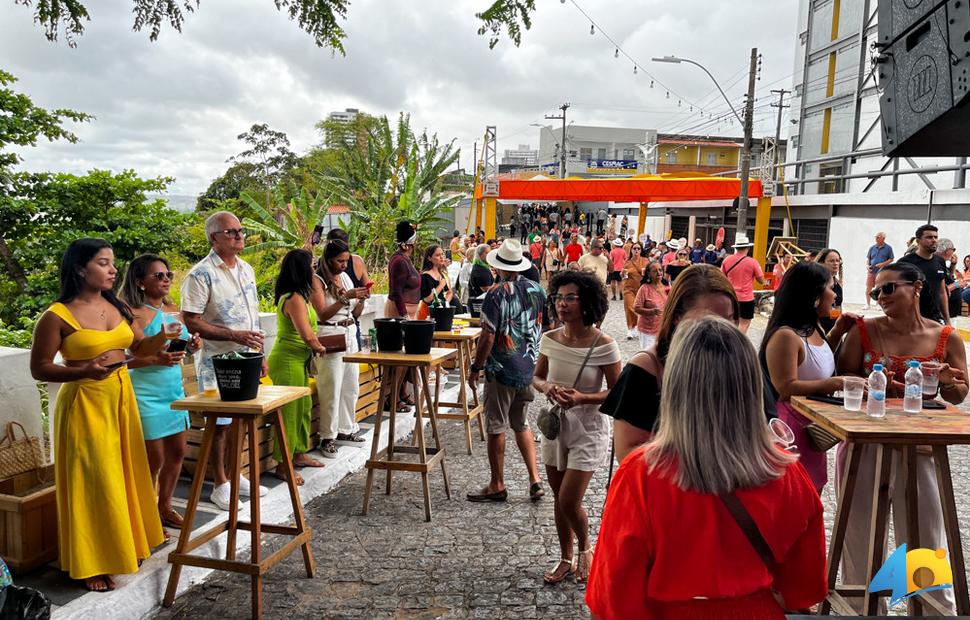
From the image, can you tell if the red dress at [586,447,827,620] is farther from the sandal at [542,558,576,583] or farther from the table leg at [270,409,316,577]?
the table leg at [270,409,316,577]

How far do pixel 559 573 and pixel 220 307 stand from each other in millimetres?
2624

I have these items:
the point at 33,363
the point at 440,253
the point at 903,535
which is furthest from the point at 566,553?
the point at 440,253

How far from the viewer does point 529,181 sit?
62.1 feet

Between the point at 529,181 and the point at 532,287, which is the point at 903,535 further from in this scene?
the point at 529,181

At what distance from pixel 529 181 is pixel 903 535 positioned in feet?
53.1

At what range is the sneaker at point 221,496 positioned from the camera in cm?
468

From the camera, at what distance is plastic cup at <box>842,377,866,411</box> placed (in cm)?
318

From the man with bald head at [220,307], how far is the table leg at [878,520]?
3.44 metres

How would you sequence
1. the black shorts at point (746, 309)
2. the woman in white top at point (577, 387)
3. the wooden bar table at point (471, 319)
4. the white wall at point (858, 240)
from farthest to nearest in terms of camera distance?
1. the white wall at point (858, 240)
2. the black shorts at point (746, 309)
3. the wooden bar table at point (471, 319)
4. the woman in white top at point (577, 387)

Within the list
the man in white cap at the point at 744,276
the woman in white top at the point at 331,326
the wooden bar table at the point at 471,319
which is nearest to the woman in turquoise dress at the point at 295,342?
the woman in white top at the point at 331,326

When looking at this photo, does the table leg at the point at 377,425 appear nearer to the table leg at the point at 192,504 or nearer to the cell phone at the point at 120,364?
the table leg at the point at 192,504

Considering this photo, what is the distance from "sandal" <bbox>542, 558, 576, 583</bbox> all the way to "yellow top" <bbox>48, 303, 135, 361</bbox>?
256 cm

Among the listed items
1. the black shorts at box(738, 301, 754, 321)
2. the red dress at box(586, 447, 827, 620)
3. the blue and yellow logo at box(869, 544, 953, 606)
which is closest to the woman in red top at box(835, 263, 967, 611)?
the blue and yellow logo at box(869, 544, 953, 606)

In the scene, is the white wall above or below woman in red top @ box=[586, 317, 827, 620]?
above
